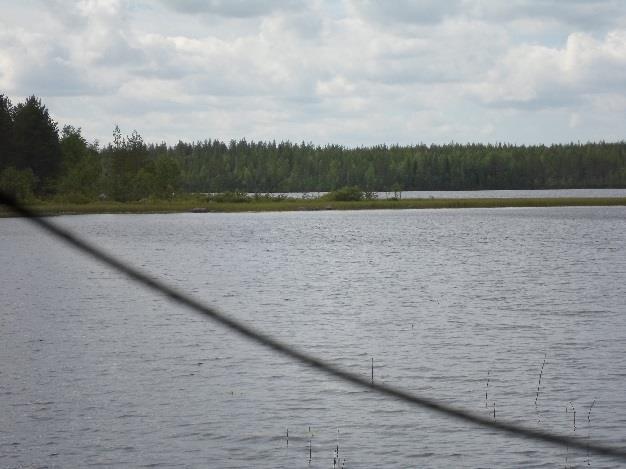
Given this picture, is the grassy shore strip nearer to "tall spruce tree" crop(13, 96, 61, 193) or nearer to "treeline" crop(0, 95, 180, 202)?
"treeline" crop(0, 95, 180, 202)

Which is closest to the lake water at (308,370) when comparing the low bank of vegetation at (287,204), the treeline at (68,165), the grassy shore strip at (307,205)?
the treeline at (68,165)

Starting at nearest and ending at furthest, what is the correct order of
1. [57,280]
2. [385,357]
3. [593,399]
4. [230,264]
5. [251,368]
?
[593,399] < [251,368] < [385,357] < [57,280] < [230,264]

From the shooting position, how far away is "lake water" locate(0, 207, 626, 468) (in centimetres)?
1599

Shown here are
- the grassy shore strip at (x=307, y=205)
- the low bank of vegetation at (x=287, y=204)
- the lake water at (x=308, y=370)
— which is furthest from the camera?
the low bank of vegetation at (x=287, y=204)

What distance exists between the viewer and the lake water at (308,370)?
16.0 metres

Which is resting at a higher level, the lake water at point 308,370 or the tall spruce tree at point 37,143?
the tall spruce tree at point 37,143

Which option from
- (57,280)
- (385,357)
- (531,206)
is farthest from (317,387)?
(531,206)

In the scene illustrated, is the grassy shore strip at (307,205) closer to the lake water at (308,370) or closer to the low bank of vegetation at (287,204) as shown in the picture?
the low bank of vegetation at (287,204)

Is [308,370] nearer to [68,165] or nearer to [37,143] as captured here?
[37,143]

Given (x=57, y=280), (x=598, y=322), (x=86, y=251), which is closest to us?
(x=86, y=251)

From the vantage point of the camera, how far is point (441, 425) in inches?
695

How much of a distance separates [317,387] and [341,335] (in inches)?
326

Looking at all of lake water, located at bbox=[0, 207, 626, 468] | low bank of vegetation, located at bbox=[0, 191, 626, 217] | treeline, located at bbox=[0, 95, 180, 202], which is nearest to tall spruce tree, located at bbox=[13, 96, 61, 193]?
treeline, located at bbox=[0, 95, 180, 202]

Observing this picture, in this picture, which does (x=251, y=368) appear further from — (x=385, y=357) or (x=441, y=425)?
(x=441, y=425)
